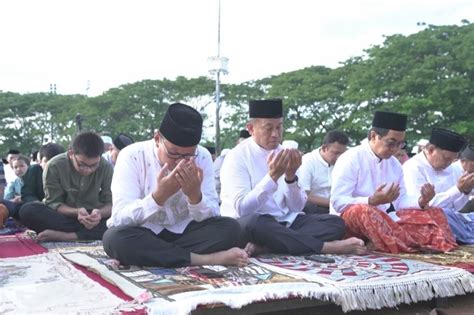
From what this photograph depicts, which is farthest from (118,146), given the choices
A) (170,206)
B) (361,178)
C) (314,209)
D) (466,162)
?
(466,162)

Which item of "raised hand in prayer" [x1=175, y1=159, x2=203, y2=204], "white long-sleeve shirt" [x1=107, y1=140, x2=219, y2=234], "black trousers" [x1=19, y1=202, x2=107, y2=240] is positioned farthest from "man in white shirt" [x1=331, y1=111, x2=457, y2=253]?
"black trousers" [x1=19, y1=202, x2=107, y2=240]

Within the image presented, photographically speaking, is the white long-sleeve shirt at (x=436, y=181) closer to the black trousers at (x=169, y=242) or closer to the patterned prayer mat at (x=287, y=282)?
the patterned prayer mat at (x=287, y=282)

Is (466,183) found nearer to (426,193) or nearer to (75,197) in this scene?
(426,193)

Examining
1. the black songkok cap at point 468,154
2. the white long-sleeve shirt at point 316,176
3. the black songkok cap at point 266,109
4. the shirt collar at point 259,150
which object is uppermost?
the black songkok cap at point 266,109

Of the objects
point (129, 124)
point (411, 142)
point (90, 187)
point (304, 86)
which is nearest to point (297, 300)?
point (90, 187)

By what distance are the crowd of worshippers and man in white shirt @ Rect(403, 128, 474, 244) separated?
1cm

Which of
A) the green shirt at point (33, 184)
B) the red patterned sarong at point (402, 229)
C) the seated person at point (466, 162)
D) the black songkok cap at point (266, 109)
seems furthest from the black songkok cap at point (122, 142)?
the seated person at point (466, 162)

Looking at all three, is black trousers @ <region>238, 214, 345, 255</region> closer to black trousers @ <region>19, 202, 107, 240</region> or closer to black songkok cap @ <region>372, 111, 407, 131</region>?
black songkok cap @ <region>372, 111, 407, 131</region>

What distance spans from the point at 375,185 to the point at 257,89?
2586cm

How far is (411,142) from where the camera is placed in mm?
21938

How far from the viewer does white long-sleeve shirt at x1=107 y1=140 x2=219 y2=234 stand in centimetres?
346

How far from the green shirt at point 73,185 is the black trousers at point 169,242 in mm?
1529

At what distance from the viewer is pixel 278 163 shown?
3781 mm

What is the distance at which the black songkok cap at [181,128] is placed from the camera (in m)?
3.33
